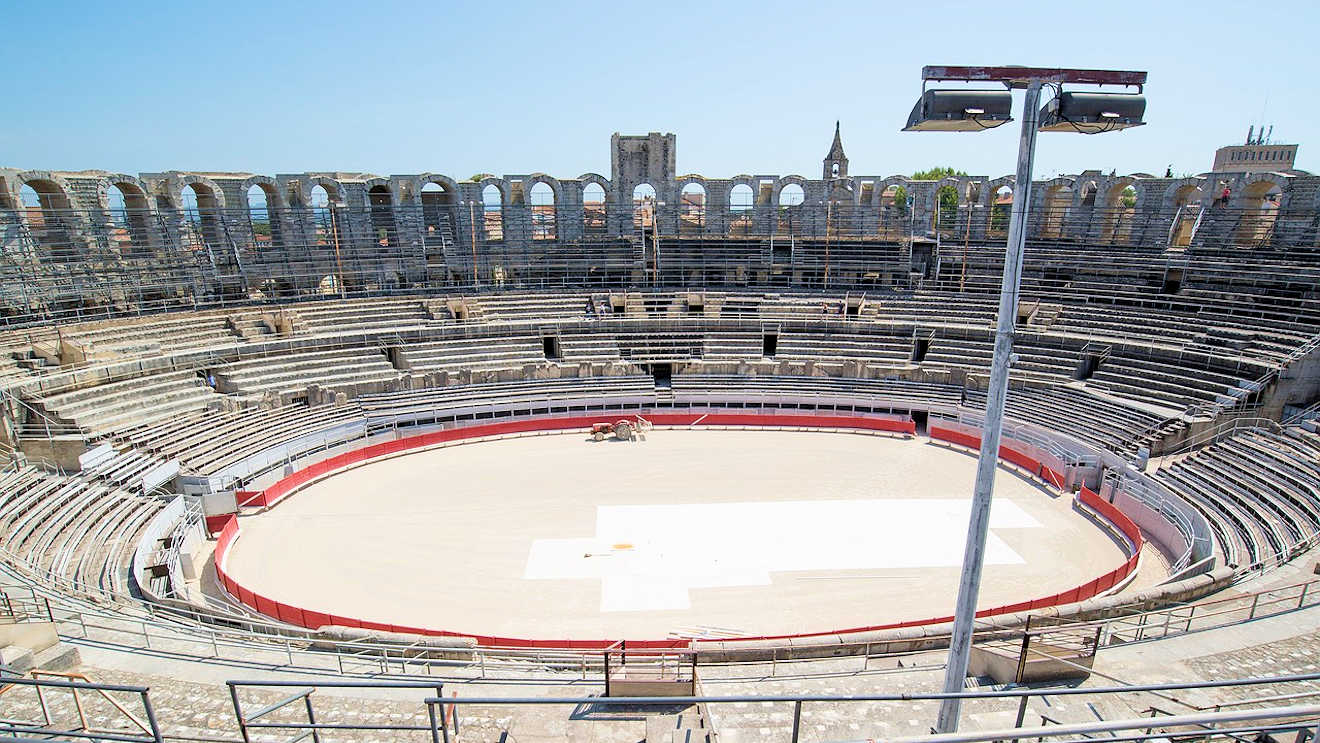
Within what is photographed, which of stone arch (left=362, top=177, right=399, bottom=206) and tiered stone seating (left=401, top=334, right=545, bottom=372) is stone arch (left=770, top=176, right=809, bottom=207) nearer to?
tiered stone seating (left=401, top=334, right=545, bottom=372)

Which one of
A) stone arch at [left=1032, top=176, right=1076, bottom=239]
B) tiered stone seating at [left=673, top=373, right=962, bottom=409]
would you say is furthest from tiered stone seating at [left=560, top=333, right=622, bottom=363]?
stone arch at [left=1032, top=176, right=1076, bottom=239]

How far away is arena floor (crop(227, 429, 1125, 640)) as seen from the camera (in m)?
12.3

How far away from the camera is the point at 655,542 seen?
14.7 metres

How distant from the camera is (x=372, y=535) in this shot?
49.5 ft

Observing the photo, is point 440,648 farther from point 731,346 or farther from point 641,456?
point 731,346

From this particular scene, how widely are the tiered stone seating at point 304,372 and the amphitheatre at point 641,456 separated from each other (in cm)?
12

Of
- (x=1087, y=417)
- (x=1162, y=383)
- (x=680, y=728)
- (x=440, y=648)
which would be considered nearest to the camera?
(x=680, y=728)

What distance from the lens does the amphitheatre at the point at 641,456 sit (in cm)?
758

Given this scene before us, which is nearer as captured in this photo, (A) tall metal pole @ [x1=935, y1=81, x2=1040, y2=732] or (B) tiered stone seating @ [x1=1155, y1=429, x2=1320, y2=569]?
(A) tall metal pole @ [x1=935, y1=81, x2=1040, y2=732]

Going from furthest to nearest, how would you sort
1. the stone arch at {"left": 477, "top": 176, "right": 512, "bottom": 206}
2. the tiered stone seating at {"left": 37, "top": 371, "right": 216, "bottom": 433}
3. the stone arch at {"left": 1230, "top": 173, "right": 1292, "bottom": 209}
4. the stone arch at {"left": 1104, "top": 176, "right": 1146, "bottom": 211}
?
the stone arch at {"left": 477, "top": 176, "right": 512, "bottom": 206} < the stone arch at {"left": 1104, "top": 176, "right": 1146, "bottom": 211} < the stone arch at {"left": 1230, "top": 173, "right": 1292, "bottom": 209} < the tiered stone seating at {"left": 37, "top": 371, "right": 216, "bottom": 433}

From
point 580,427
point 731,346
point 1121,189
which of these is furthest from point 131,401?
point 1121,189

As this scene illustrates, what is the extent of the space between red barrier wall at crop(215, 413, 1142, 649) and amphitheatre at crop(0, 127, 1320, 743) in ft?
0.35

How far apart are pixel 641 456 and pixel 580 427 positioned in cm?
359

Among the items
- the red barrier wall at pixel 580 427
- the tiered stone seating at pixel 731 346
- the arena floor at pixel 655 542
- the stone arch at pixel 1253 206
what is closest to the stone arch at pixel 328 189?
the red barrier wall at pixel 580 427
